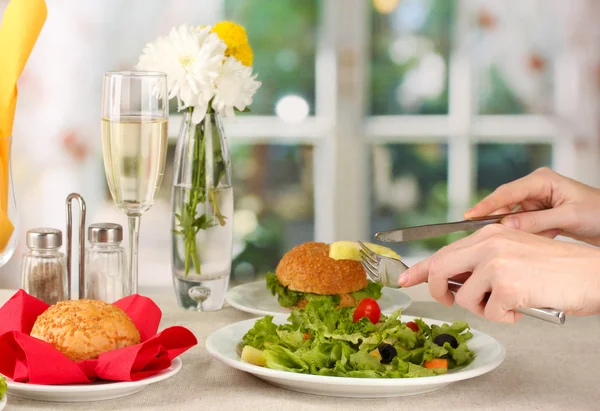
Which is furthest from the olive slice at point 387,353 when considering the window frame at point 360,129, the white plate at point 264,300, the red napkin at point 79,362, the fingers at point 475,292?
the window frame at point 360,129

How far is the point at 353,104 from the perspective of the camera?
3.74 meters

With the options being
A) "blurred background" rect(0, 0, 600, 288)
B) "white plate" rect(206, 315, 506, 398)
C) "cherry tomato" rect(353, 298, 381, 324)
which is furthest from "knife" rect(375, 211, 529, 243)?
"blurred background" rect(0, 0, 600, 288)

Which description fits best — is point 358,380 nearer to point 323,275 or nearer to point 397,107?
point 323,275

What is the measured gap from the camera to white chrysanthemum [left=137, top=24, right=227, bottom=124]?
137 centimetres

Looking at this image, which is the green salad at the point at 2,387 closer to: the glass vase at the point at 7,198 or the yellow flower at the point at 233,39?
the glass vase at the point at 7,198

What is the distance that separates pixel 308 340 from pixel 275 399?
101 mm

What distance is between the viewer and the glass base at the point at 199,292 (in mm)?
1474

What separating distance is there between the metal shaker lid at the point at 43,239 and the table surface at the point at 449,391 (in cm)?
26

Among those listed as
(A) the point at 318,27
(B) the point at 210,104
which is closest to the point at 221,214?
(B) the point at 210,104

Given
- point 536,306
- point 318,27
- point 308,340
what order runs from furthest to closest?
1. point 318,27
2. point 308,340
3. point 536,306

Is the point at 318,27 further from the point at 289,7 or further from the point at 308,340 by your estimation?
the point at 308,340

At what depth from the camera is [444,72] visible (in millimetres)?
3838

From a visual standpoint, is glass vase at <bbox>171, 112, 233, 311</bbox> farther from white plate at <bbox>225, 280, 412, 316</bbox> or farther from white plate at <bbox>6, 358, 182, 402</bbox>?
white plate at <bbox>6, 358, 182, 402</bbox>

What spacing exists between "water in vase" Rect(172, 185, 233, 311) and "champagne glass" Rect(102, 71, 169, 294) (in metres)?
0.08
